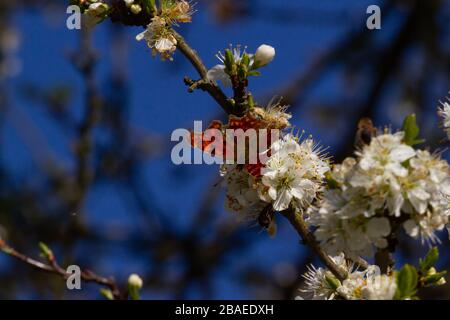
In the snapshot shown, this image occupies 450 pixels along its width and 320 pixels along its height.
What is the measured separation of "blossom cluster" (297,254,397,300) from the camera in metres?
1.84

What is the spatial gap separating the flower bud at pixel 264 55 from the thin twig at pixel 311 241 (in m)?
0.42

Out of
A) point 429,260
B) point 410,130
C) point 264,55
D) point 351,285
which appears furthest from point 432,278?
point 264,55

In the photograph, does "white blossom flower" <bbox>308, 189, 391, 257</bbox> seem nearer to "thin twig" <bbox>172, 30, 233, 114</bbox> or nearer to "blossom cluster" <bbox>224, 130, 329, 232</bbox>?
"blossom cluster" <bbox>224, 130, 329, 232</bbox>

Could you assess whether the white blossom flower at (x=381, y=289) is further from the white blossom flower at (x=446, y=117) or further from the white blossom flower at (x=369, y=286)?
the white blossom flower at (x=446, y=117)

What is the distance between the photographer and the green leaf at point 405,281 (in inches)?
69.1

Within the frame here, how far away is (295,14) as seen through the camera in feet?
17.8

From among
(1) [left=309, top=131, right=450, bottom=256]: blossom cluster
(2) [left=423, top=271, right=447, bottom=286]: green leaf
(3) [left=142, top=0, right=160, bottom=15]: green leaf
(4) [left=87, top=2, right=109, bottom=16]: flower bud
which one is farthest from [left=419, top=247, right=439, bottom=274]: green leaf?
(4) [left=87, top=2, right=109, bottom=16]: flower bud

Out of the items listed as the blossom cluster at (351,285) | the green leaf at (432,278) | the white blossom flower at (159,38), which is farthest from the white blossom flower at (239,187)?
the green leaf at (432,278)

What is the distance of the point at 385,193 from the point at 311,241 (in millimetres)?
278

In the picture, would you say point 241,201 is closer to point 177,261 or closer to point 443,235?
point 443,235

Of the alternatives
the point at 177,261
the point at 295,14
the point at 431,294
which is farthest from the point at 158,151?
the point at 431,294

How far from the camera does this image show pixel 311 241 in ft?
6.51

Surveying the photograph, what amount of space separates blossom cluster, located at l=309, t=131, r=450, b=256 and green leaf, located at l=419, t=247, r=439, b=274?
0.47ft
